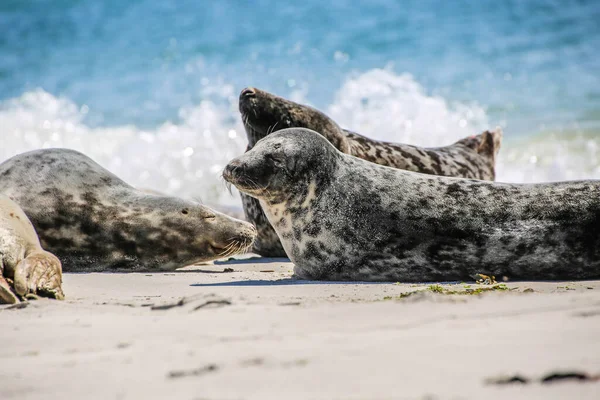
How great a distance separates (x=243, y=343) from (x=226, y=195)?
1026cm

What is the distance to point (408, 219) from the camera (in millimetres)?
4359

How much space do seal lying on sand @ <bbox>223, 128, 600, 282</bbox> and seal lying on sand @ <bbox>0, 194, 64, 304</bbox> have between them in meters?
1.11

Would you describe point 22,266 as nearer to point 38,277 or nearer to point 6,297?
point 38,277

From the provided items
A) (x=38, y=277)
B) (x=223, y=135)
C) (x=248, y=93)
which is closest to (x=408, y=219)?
(x=38, y=277)

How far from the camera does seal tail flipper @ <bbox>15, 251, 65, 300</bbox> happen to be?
357 centimetres

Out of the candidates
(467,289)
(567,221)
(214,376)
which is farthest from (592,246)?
(214,376)

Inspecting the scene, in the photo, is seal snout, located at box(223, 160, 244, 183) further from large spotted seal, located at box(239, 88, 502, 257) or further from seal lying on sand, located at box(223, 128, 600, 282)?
large spotted seal, located at box(239, 88, 502, 257)

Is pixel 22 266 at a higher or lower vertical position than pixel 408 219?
lower

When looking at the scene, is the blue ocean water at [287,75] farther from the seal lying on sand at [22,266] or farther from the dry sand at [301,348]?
the dry sand at [301,348]

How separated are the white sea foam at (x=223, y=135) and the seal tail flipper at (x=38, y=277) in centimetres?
795

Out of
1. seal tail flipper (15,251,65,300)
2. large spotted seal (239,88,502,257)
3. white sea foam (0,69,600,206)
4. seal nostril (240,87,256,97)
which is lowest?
seal tail flipper (15,251,65,300)

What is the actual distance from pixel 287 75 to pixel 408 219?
13744 millimetres

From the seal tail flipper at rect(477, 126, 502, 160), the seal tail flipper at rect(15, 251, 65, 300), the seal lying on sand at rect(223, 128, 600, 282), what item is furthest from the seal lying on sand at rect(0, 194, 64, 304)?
the seal tail flipper at rect(477, 126, 502, 160)

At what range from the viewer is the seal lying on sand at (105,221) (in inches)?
205
